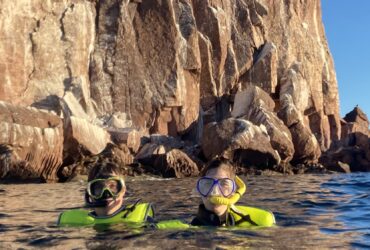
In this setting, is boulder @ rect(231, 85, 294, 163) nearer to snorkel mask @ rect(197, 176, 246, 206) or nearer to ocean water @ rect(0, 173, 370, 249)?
ocean water @ rect(0, 173, 370, 249)

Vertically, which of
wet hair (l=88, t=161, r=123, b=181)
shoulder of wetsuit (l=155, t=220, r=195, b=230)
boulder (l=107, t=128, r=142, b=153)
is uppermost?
boulder (l=107, t=128, r=142, b=153)

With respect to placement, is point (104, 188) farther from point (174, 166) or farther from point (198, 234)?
point (174, 166)

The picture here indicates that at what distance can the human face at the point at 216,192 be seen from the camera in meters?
4.63

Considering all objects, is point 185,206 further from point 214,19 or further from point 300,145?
point 214,19

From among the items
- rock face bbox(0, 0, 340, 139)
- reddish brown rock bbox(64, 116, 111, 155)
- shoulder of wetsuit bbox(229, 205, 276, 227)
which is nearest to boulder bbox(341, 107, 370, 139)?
rock face bbox(0, 0, 340, 139)

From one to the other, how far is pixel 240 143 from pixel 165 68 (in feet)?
29.8

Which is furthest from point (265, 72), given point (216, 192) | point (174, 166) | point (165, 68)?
point (216, 192)

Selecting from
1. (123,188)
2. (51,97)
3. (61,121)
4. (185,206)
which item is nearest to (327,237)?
(123,188)

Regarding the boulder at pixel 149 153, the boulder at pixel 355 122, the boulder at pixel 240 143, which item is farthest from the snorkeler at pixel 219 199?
the boulder at pixel 355 122

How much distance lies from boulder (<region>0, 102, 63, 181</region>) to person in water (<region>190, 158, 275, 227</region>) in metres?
14.7

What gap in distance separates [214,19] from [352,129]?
1949 cm

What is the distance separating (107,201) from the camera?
5336 mm

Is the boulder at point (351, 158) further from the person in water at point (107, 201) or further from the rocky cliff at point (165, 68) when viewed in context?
the person in water at point (107, 201)

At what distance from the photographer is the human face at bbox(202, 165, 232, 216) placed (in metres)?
4.63
